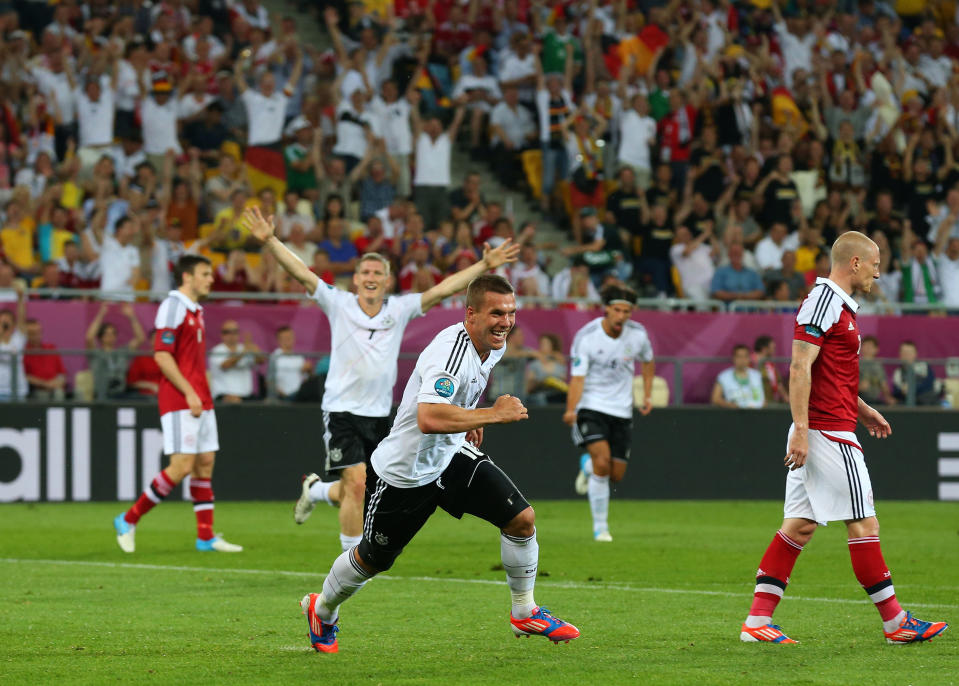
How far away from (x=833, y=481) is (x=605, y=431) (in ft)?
22.8

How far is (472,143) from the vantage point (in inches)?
930

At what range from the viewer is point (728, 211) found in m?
22.9

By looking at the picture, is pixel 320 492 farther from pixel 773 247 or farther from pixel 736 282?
pixel 773 247

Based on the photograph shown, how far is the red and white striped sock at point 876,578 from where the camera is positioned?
7.92 m

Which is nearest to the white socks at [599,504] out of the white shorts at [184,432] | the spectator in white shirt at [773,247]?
the white shorts at [184,432]

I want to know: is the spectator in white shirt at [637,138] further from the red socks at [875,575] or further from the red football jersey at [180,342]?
the red socks at [875,575]

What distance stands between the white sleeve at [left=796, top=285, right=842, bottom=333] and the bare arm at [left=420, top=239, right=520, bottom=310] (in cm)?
185

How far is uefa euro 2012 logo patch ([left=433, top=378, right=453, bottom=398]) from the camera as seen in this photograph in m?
6.98

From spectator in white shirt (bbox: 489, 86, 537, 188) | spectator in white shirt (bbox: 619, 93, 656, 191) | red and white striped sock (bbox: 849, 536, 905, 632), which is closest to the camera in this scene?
red and white striped sock (bbox: 849, 536, 905, 632)

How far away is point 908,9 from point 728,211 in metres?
8.45

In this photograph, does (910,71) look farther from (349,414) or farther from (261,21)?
(349,414)

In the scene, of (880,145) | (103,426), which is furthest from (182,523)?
(880,145)

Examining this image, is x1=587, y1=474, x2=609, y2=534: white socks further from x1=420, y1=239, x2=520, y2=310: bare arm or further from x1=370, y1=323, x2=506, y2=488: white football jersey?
x1=370, y1=323, x2=506, y2=488: white football jersey

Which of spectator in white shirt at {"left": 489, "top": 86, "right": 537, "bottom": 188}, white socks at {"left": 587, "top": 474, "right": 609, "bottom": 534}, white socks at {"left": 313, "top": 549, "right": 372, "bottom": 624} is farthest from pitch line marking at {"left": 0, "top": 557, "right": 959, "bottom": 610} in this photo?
spectator in white shirt at {"left": 489, "top": 86, "right": 537, "bottom": 188}
